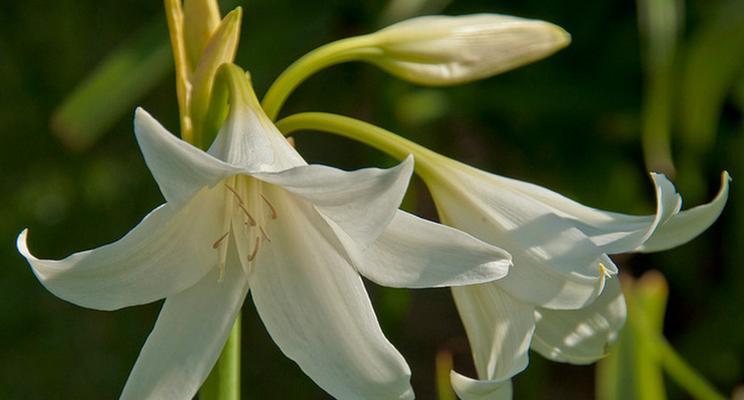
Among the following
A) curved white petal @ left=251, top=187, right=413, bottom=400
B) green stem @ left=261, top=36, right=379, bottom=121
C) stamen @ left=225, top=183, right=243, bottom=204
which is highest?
green stem @ left=261, top=36, right=379, bottom=121

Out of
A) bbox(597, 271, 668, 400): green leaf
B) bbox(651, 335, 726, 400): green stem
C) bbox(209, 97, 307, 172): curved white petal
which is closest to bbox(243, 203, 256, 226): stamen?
bbox(209, 97, 307, 172): curved white petal

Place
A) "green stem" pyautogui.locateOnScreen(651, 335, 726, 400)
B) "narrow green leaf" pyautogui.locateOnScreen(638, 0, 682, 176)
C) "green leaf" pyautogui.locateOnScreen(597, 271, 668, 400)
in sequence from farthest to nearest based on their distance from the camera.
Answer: "narrow green leaf" pyautogui.locateOnScreen(638, 0, 682, 176) < "green stem" pyautogui.locateOnScreen(651, 335, 726, 400) < "green leaf" pyautogui.locateOnScreen(597, 271, 668, 400)

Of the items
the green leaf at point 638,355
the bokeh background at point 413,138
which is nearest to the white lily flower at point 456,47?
the green leaf at point 638,355

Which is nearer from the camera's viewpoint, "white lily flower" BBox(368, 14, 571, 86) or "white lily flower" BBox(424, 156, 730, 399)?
"white lily flower" BBox(424, 156, 730, 399)

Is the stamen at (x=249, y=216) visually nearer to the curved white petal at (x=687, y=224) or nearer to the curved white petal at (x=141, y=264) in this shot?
the curved white petal at (x=141, y=264)

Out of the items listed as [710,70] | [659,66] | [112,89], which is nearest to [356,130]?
[112,89]

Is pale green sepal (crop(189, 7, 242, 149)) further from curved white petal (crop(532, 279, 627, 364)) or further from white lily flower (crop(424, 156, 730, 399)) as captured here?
curved white petal (crop(532, 279, 627, 364))
